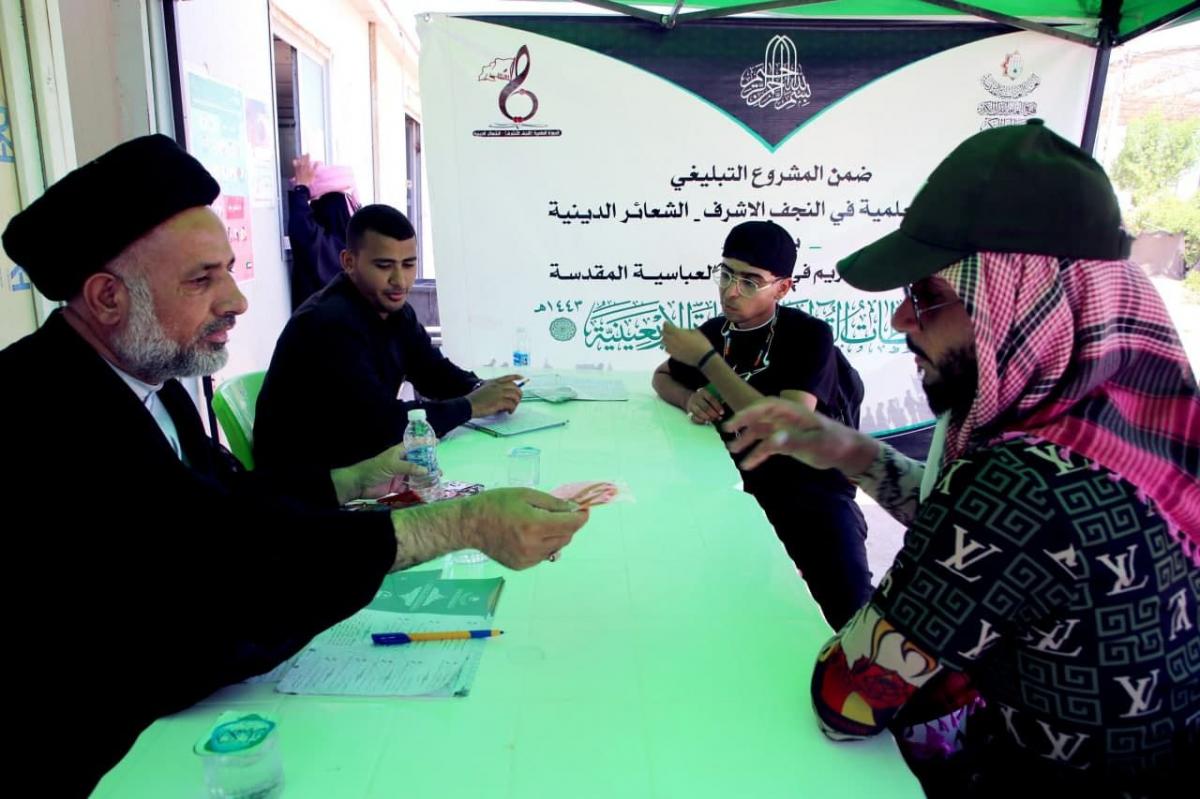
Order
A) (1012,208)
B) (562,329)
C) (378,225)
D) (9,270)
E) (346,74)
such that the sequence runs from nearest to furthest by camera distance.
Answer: (1012,208) < (9,270) < (378,225) < (562,329) < (346,74)

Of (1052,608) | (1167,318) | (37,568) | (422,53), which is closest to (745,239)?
(1167,318)

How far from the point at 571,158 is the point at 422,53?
105cm

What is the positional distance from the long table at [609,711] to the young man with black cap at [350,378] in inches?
39.3

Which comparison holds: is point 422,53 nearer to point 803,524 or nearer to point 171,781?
point 803,524

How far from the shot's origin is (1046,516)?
3.32 feet

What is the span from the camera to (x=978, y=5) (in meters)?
4.34

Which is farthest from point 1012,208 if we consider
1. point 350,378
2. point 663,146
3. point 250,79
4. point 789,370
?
point 250,79

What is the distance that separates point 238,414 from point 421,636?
1455 millimetres

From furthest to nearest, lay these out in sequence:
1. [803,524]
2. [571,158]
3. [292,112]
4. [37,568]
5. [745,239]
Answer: [292,112]
[571,158]
[745,239]
[803,524]
[37,568]

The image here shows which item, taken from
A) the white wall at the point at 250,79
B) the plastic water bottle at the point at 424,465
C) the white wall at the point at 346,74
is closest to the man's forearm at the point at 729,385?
the plastic water bottle at the point at 424,465

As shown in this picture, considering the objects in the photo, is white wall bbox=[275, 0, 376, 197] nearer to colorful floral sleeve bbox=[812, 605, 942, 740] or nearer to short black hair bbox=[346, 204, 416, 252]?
short black hair bbox=[346, 204, 416, 252]

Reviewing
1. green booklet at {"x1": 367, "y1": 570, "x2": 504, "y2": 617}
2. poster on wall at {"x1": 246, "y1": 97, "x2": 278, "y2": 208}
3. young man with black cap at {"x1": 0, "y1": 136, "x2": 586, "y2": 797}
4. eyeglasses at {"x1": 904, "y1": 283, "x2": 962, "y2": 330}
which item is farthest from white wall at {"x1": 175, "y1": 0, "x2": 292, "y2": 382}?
eyeglasses at {"x1": 904, "y1": 283, "x2": 962, "y2": 330}

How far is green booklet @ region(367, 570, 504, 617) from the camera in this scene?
146 centimetres

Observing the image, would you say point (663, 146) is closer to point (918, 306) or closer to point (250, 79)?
point (250, 79)
